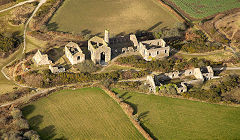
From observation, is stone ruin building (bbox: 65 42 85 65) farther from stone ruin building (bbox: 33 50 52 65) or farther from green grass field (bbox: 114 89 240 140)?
green grass field (bbox: 114 89 240 140)

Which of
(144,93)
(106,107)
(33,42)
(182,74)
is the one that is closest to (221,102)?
(182,74)

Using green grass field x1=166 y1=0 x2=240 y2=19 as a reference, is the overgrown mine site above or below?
below

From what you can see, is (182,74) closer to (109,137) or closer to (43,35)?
(109,137)

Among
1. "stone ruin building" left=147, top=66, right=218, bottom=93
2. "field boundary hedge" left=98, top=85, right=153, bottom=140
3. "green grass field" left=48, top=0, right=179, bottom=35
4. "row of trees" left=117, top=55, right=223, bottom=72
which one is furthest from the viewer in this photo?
"green grass field" left=48, top=0, right=179, bottom=35

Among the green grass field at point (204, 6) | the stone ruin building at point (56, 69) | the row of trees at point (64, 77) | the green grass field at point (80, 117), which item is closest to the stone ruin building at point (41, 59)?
the stone ruin building at point (56, 69)

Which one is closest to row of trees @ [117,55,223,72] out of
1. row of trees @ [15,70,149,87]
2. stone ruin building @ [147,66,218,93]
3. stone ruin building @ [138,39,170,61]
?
stone ruin building @ [138,39,170,61]

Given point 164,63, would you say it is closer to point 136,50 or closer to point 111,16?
point 136,50
